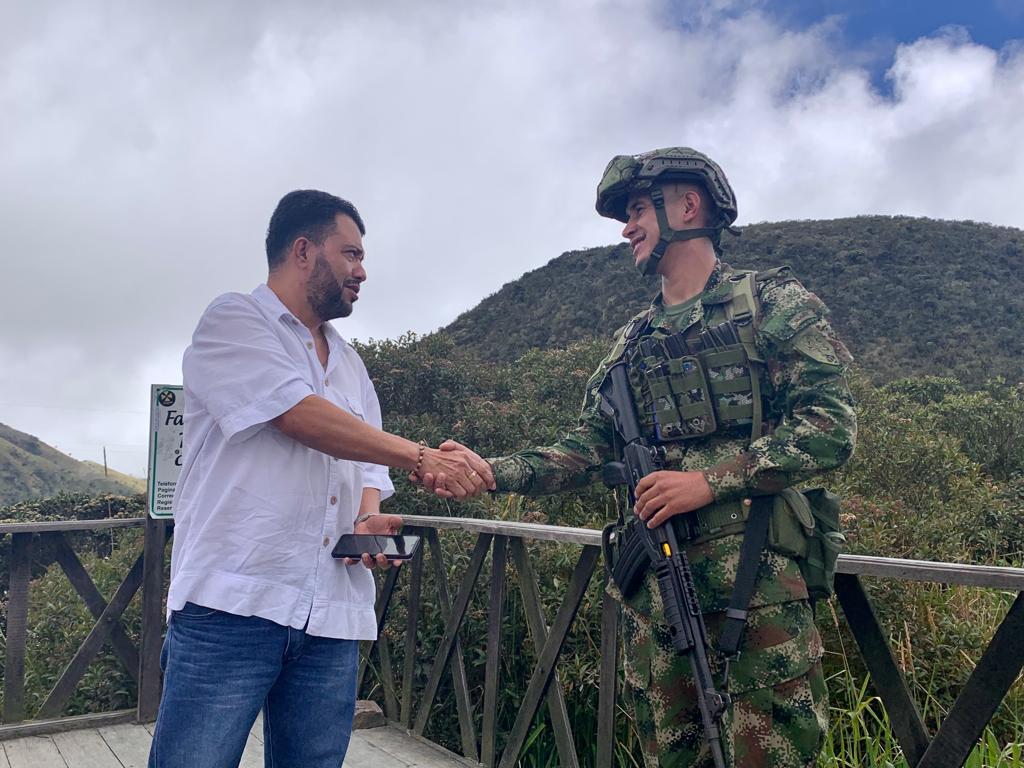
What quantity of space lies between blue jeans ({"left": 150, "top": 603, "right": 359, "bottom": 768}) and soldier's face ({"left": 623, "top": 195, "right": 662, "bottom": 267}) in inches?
50.3

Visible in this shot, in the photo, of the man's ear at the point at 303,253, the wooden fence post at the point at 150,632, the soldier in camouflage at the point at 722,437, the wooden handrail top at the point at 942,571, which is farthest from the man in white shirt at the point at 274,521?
the wooden fence post at the point at 150,632

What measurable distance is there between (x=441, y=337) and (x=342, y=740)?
9761 millimetres

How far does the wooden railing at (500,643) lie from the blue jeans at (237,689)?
1.12 meters

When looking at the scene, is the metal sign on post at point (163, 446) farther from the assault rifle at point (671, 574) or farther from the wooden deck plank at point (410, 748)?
the assault rifle at point (671, 574)

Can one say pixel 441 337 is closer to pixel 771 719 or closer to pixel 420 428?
pixel 420 428

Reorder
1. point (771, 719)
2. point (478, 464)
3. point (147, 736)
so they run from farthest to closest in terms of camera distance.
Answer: point (147, 736), point (478, 464), point (771, 719)

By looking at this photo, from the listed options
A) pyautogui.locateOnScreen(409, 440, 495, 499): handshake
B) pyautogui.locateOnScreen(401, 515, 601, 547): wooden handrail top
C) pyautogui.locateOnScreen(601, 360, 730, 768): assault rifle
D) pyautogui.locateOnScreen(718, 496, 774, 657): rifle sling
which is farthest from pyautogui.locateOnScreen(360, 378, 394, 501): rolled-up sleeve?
pyautogui.locateOnScreen(718, 496, 774, 657): rifle sling

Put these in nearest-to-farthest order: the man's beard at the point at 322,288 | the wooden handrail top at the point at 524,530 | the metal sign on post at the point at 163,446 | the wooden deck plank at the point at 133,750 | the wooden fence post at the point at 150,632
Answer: the man's beard at the point at 322,288 < the wooden handrail top at the point at 524,530 < the wooden deck plank at the point at 133,750 < the metal sign on post at the point at 163,446 < the wooden fence post at the point at 150,632

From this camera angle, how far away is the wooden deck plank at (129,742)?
149 inches

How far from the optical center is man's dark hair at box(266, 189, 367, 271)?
2.12 m

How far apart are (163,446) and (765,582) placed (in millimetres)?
3183

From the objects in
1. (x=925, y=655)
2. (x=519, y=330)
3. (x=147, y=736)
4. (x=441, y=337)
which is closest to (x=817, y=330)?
(x=925, y=655)

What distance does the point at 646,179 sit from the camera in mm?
2213

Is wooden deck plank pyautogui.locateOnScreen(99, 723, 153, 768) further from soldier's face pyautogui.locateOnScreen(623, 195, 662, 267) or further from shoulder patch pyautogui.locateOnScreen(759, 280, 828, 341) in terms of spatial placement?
shoulder patch pyautogui.locateOnScreen(759, 280, 828, 341)
